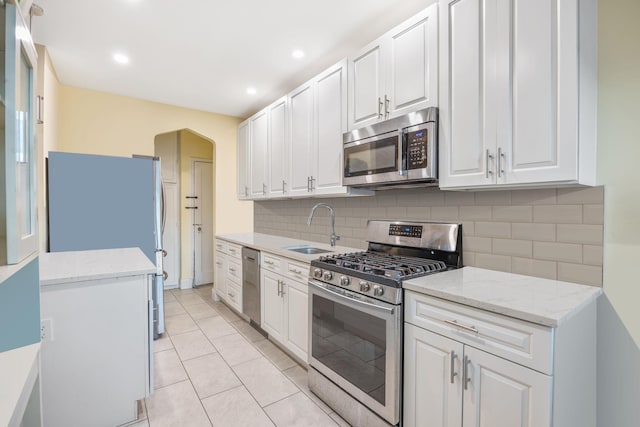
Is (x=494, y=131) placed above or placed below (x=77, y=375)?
above

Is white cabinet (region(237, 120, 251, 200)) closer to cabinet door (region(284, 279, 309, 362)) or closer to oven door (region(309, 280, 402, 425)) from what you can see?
cabinet door (region(284, 279, 309, 362))

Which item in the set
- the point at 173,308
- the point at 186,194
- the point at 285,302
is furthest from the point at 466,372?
the point at 186,194

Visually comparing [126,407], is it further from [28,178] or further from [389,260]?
[389,260]

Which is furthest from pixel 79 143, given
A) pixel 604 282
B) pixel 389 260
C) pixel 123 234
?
pixel 604 282

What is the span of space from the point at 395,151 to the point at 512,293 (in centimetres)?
105

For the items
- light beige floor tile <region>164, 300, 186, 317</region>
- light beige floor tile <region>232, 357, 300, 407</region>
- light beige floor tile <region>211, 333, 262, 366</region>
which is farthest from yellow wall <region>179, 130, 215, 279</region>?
light beige floor tile <region>232, 357, 300, 407</region>

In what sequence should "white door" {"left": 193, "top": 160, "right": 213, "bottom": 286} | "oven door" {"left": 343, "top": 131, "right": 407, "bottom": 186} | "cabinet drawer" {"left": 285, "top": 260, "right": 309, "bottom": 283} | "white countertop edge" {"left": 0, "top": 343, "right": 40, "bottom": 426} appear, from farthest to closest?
"white door" {"left": 193, "top": 160, "right": 213, "bottom": 286}, "cabinet drawer" {"left": 285, "top": 260, "right": 309, "bottom": 283}, "oven door" {"left": 343, "top": 131, "right": 407, "bottom": 186}, "white countertop edge" {"left": 0, "top": 343, "right": 40, "bottom": 426}

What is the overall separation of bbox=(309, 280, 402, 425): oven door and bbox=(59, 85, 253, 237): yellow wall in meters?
2.93

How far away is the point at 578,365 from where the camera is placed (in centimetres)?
127

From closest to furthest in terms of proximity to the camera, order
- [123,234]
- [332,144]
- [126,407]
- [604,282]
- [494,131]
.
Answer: [604,282] → [494,131] → [126,407] → [332,144] → [123,234]

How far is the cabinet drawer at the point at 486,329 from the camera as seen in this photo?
42.5 inches

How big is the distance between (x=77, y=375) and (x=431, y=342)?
1853 millimetres

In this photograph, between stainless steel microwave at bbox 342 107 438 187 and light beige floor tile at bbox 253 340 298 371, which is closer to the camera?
stainless steel microwave at bbox 342 107 438 187

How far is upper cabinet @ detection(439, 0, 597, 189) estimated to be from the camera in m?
1.31
